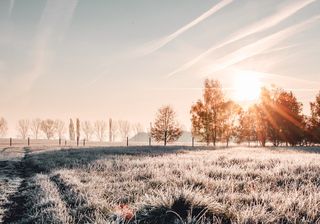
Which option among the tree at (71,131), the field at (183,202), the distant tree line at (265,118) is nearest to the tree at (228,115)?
the distant tree line at (265,118)

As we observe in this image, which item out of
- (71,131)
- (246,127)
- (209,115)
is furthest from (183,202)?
(71,131)

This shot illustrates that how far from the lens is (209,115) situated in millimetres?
53969

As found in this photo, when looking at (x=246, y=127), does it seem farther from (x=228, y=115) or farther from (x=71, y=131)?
(x=71, y=131)

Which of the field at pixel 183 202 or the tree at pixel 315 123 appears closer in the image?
the field at pixel 183 202

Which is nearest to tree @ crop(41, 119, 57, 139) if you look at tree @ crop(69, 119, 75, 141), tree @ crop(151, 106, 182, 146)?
tree @ crop(69, 119, 75, 141)

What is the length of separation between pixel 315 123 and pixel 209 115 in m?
17.0

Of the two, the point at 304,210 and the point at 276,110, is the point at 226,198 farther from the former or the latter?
the point at 276,110

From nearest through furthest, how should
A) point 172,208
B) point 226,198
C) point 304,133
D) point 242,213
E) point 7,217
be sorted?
point 242,213 → point 172,208 → point 226,198 → point 7,217 → point 304,133

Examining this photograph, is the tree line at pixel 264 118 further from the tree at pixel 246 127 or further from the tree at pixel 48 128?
the tree at pixel 48 128

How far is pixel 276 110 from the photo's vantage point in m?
55.0

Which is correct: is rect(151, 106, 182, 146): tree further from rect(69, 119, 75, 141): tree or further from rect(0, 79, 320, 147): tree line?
rect(69, 119, 75, 141): tree

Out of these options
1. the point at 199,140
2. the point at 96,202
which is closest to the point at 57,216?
the point at 96,202

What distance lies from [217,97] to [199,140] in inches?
296

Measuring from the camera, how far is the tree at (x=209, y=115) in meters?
54.1
